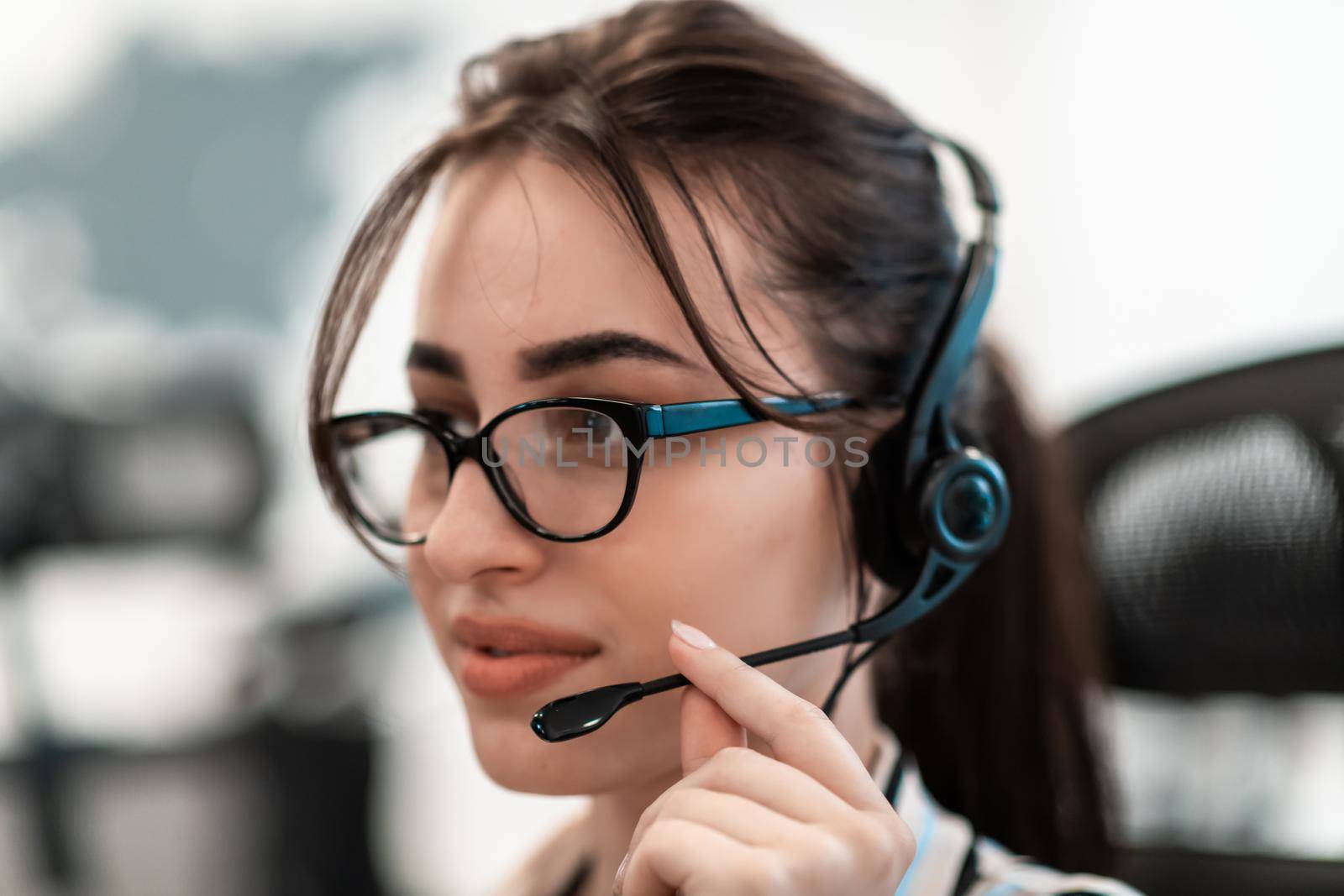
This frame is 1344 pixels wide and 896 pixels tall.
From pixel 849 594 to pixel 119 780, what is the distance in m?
1.50

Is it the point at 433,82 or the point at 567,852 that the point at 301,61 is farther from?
the point at 567,852

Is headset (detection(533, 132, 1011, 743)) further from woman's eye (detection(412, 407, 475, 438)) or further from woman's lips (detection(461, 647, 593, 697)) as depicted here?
woman's eye (detection(412, 407, 475, 438))

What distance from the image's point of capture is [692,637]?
2.04 feet

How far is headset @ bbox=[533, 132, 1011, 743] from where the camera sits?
2.36 feet

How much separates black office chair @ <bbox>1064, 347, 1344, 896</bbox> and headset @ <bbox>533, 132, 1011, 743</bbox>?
0.33 meters

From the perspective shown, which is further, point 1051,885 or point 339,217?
point 339,217

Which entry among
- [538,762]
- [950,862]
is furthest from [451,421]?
[950,862]

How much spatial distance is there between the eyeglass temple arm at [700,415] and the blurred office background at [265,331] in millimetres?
785

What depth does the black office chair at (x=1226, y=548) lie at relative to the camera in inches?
33.5

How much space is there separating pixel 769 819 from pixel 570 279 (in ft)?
1.31

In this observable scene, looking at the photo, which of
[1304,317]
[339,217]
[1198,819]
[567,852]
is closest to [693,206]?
[567,852]

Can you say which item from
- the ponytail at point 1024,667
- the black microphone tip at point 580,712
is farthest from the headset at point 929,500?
the ponytail at point 1024,667

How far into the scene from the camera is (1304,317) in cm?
142

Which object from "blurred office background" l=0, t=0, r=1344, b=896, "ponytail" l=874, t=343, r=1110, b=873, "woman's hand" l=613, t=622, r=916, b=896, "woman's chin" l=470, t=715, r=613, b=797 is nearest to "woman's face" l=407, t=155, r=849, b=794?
"woman's chin" l=470, t=715, r=613, b=797
